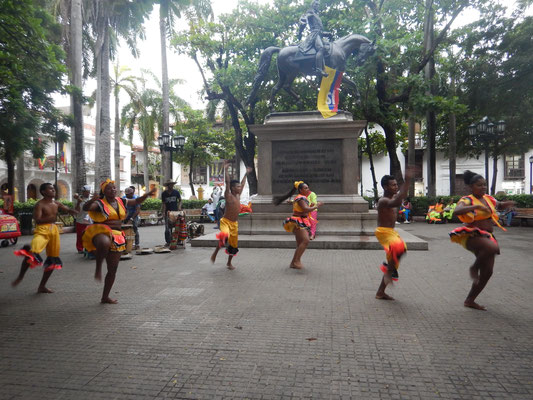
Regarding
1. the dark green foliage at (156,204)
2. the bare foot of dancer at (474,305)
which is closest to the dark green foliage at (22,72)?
the bare foot of dancer at (474,305)

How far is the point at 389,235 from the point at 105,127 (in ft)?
56.6

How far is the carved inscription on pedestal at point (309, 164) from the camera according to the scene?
11750mm

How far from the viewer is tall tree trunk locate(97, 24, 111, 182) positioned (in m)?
18.5

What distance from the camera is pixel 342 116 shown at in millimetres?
11922

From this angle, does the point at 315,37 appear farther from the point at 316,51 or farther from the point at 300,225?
the point at 300,225

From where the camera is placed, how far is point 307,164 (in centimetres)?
1190

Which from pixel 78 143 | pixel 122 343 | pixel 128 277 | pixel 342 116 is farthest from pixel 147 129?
pixel 122 343

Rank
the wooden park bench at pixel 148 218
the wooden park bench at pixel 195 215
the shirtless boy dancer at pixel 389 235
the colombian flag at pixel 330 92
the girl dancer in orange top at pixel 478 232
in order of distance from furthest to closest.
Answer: the wooden park bench at pixel 195 215 → the wooden park bench at pixel 148 218 → the colombian flag at pixel 330 92 → the shirtless boy dancer at pixel 389 235 → the girl dancer in orange top at pixel 478 232

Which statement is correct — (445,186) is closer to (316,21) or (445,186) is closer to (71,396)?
(316,21)

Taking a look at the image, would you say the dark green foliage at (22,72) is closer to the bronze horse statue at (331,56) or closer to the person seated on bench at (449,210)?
the bronze horse statue at (331,56)

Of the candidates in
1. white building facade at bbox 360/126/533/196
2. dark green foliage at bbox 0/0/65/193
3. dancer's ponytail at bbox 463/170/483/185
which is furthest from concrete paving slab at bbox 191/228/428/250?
white building facade at bbox 360/126/533/196

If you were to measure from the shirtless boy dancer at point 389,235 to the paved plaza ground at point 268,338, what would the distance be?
0.36 meters

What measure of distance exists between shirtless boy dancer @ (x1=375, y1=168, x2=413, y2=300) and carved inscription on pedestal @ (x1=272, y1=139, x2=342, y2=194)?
21.0ft

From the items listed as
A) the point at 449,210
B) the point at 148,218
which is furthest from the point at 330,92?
the point at 148,218
